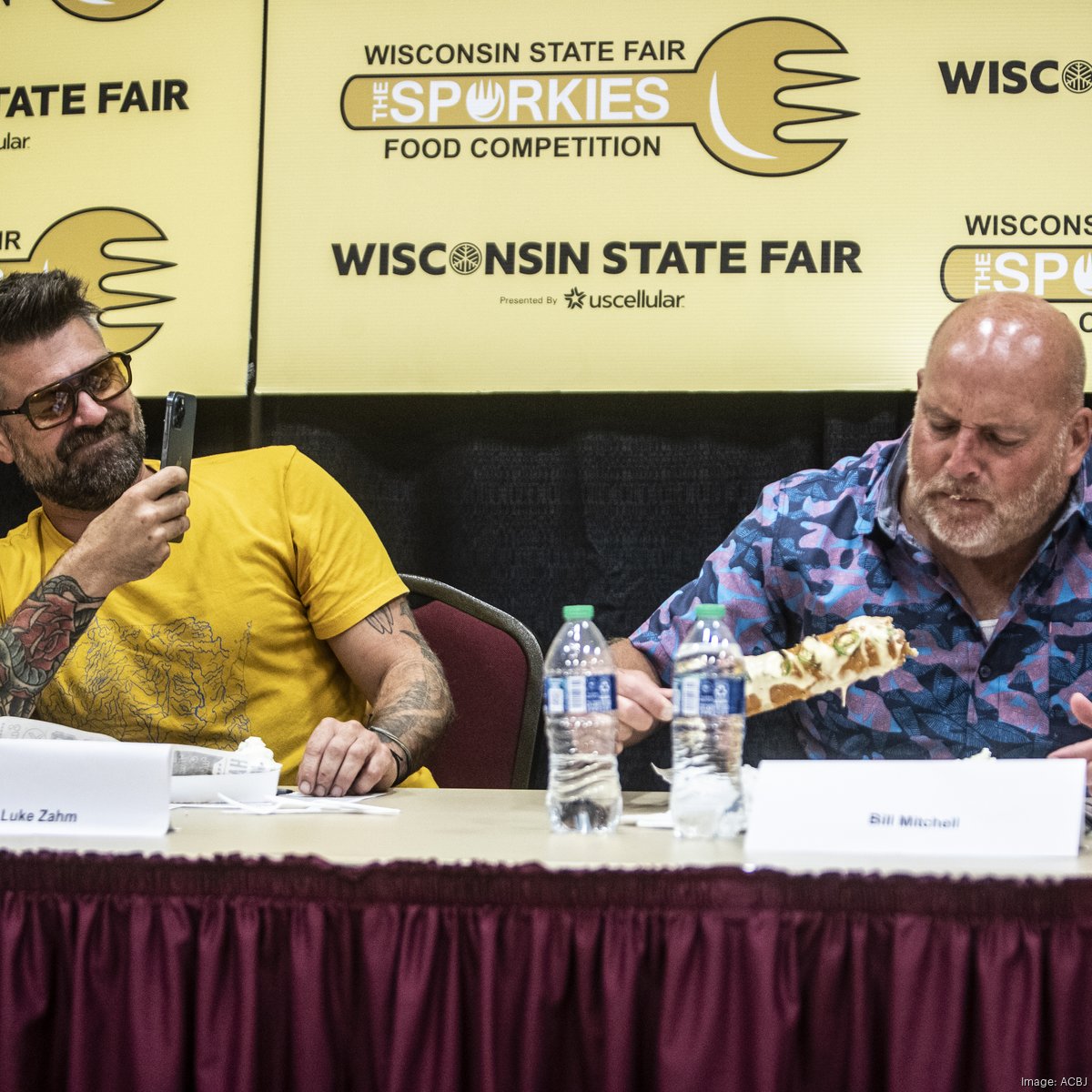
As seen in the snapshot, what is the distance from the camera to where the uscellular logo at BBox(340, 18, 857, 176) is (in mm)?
2527

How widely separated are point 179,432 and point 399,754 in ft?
1.95

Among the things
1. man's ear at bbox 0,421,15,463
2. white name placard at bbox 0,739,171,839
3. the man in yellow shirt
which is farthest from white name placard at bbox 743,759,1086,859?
man's ear at bbox 0,421,15,463

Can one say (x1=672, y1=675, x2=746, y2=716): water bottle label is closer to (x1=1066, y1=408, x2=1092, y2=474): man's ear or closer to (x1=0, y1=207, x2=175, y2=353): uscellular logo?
(x1=1066, y1=408, x2=1092, y2=474): man's ear

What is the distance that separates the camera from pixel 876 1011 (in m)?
1.02

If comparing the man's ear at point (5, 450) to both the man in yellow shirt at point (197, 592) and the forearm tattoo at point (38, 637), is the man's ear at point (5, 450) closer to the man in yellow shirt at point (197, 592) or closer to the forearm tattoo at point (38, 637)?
the man in yellow shirt at point (197, 592)

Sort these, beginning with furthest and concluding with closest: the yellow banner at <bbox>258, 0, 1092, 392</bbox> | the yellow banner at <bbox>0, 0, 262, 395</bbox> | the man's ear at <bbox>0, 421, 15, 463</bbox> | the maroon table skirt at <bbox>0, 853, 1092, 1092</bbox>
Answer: the yellow banner at <bbox>0, 0, 262, 395</bbox>
the yellow banner at <bbox>258, 0, 1092, 392</bbox>
the man's ear at <bbox>0, 421, 15, 463</bbox>
the maroon table skirt at <bbox>0, 853, 1092, 1092</bbox>

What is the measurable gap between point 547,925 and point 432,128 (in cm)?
197

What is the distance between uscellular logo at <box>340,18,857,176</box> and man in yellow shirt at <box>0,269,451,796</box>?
895mm

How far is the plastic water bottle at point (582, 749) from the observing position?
1.27 meters

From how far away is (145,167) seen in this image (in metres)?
2.69

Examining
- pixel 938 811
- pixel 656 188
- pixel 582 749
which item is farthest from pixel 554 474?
pixel 938 811

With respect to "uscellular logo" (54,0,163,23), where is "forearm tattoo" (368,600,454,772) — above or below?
below

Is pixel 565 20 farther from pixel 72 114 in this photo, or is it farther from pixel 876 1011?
pixel 876 1011

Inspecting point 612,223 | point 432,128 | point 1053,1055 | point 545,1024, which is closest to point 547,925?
point 545,1024
